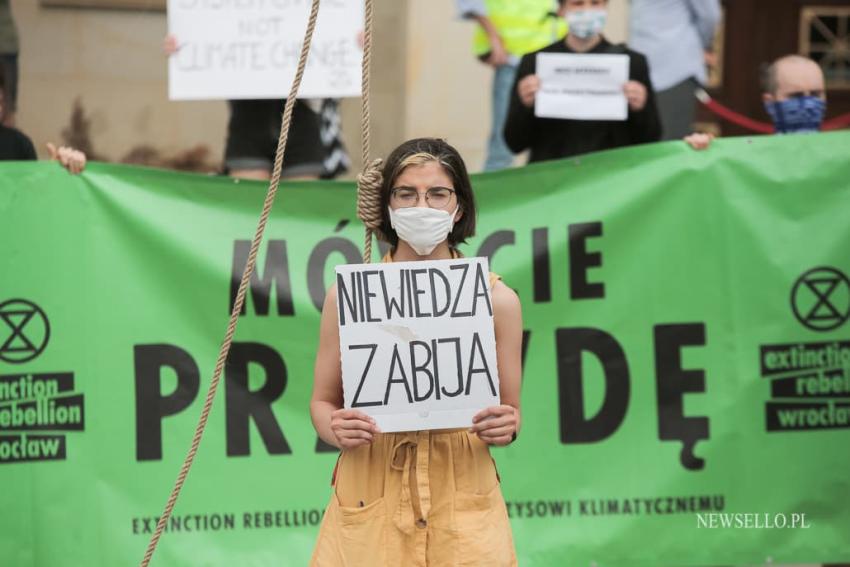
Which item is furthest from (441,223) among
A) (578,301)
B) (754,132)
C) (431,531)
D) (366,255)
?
(754,132)

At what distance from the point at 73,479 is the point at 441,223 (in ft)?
6.98

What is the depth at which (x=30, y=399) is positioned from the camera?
5.16 metres

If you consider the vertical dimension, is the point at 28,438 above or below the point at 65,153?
below

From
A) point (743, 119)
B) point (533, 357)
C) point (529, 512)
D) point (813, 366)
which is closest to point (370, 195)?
point (533, 357)

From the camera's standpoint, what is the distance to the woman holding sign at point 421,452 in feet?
11.8

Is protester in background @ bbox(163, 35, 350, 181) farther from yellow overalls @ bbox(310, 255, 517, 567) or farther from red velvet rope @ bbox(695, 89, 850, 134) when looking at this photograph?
yellow overalls @ bbox(310, 255, 517, 567)

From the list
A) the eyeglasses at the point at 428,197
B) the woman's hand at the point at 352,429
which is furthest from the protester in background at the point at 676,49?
the woman's hand at the point at 352,429

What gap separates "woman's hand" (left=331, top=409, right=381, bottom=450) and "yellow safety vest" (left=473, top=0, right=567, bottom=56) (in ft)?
13.3

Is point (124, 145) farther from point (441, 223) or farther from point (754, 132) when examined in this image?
Answer: point (441, 223)

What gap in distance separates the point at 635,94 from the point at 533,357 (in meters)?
1.24

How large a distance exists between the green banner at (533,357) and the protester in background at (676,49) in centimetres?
179

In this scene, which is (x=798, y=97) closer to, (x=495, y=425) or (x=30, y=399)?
(x=495, y=425)

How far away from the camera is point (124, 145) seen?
8.66 m

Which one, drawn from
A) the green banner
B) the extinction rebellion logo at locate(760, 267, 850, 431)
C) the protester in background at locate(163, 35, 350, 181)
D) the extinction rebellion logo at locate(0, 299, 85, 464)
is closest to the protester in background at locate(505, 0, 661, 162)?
the green banner
